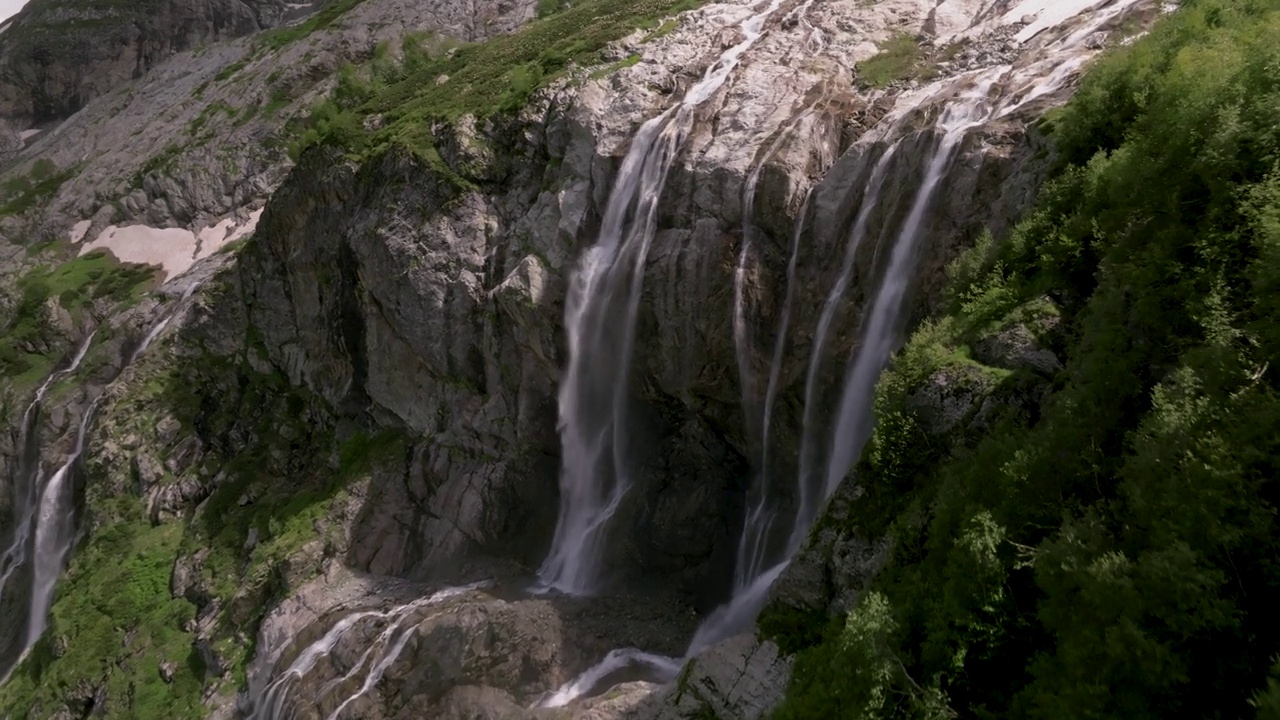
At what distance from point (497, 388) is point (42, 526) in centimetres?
2387

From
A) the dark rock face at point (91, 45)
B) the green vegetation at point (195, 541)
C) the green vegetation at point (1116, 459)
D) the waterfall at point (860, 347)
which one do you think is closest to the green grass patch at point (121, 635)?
the green vegetation at point (195, 541)

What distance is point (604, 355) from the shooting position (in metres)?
22.8

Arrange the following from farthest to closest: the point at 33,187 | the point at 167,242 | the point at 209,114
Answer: the point at 33,187, the point at 209,114, the point at 167,242

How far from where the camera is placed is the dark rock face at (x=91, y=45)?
260 feet

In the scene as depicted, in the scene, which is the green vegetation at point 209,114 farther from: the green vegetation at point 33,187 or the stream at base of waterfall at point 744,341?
the stream at base of waterfall at point 744,341

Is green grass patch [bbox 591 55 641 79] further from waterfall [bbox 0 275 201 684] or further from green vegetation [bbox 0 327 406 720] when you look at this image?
waterfall [bbox 0 275 201 684]

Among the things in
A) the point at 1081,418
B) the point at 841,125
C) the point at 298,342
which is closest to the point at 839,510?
the point at 1081,418

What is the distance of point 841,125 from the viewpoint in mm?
21016

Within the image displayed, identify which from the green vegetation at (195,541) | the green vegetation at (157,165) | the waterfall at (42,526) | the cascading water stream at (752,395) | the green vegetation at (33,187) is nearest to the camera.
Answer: the cascading water stream at (752,395)

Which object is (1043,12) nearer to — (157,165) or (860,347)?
(860,347)

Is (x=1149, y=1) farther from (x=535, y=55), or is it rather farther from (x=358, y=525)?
(x=358, y=525)

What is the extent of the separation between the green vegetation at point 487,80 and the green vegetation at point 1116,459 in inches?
849

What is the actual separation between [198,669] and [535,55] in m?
28.0

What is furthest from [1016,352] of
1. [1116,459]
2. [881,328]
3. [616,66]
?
[616,66]
